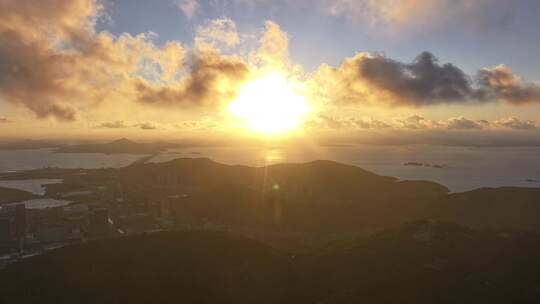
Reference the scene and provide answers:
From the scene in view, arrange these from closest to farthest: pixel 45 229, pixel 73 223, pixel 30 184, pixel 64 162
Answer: pixel 45 229, pixel 73 223, pixel 30 184, pixel 64 162

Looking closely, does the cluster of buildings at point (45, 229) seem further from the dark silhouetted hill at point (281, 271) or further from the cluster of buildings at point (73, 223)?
the dark silhouetted hill at point (281, 271)

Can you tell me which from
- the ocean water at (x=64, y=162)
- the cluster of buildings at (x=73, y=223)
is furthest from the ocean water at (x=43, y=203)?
the ocean water at (x=64, y=162)

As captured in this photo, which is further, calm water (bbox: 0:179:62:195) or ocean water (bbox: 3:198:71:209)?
calm water (bbox: 0:179:62:195)


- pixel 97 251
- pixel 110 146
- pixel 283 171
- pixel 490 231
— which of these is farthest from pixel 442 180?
pixel 110 146

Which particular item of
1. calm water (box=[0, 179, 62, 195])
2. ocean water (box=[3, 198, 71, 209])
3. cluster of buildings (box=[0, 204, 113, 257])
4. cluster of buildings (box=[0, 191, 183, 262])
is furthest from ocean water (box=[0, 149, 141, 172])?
cluster of buildings (box=[0, 204, 113, 257])

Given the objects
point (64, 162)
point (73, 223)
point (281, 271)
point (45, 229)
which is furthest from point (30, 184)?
point (281, 271)

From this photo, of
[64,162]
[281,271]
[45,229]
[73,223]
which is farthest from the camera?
[64,162]

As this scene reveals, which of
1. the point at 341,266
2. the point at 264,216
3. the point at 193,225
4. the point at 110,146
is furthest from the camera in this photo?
the point at 110,146

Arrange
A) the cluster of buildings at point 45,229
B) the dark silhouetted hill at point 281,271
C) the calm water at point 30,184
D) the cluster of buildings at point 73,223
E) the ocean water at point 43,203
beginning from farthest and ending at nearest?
1. the calm water at point 30,184
2. the ocean water at point 43,203
3. the cluster of buildings at point 73,223
4. the cluster of buildings at point 45,229
5. the dark silhouetted hill at point 281,271

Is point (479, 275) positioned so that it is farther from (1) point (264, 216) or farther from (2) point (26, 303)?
(1) point (264, 216)

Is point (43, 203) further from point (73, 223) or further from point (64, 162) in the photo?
point (64, 162)

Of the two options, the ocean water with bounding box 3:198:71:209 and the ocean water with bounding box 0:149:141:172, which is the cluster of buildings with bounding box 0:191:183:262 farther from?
the ocean water with bounding box 0:149:141:172
